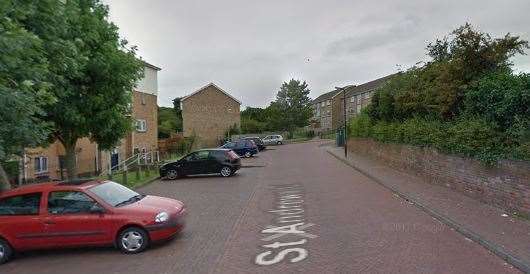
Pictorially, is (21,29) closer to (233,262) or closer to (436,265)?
(233,262)

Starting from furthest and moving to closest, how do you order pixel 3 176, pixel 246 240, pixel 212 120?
pixel 212 120, pixel 3 176, pixel 246 240

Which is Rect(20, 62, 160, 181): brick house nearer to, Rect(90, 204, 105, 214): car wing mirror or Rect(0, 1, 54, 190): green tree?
Rect(0, 1, 54, 190): green tree

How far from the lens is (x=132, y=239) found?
903 cm

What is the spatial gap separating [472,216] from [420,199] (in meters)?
2.75

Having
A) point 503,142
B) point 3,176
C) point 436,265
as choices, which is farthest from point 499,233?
point 3,176

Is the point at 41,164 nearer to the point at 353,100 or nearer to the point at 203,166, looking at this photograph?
the point at 203,166

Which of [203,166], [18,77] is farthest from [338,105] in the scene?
[18,77]

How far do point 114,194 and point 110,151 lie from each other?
35.3 feet

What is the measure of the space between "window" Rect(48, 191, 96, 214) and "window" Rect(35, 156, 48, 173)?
667 inches

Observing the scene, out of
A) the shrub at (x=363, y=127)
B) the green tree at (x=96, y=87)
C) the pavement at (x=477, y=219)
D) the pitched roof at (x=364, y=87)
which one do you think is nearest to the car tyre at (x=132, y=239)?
the green tree at (x=96, y=87)

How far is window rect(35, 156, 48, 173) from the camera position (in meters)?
24.6

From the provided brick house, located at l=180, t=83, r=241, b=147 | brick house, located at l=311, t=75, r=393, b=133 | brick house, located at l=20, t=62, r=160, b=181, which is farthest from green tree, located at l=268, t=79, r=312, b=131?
brick house, located at l=20, t=62, r=160, b=181

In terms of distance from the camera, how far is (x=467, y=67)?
1642 centimetres

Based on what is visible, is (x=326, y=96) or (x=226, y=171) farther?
(x=326, y=96)
